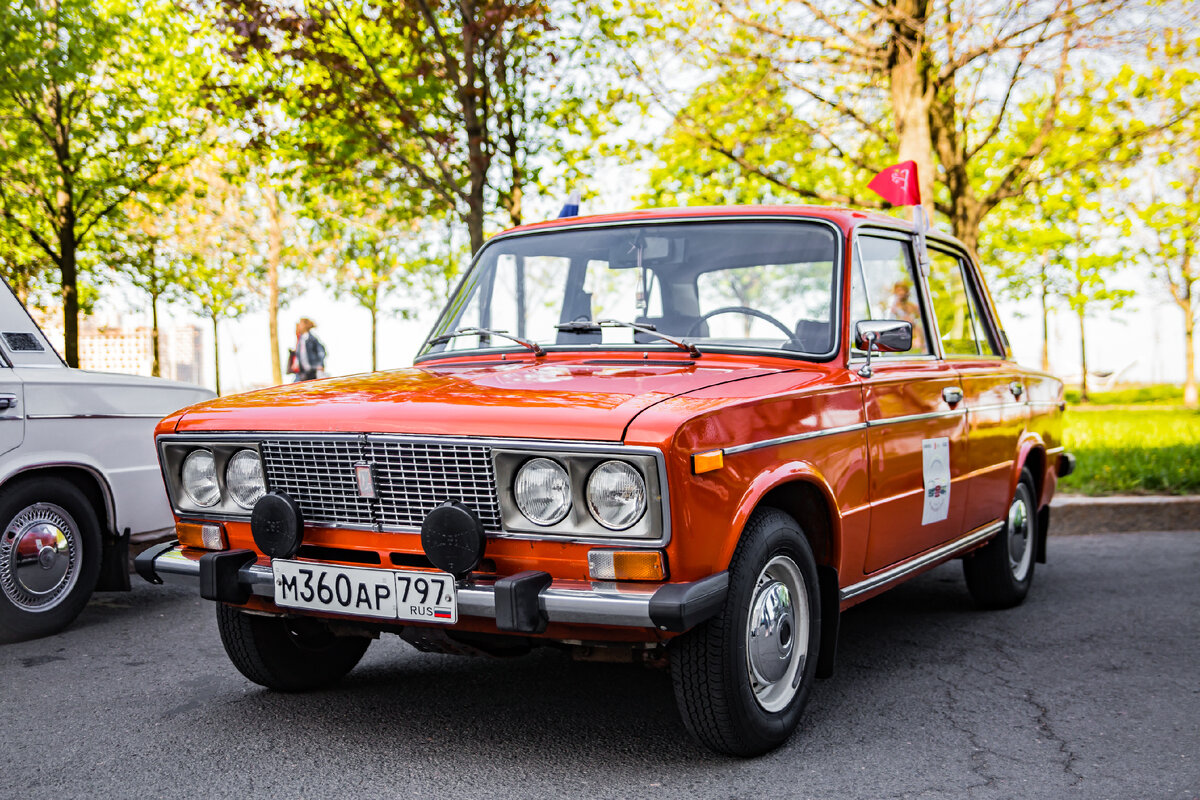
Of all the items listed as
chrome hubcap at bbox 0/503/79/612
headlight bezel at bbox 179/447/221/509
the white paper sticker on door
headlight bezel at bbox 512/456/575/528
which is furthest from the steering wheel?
chrome hubcap at bbox 0/503/79/612

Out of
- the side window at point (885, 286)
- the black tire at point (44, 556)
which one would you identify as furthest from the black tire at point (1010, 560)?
the black tire at point (44, 556)

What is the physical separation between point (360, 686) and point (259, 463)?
120cm

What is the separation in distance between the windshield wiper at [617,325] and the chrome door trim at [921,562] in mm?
1017

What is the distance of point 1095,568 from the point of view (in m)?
6.92

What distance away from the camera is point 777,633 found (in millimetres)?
3506

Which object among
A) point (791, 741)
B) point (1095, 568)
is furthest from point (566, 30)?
point (791, 741)

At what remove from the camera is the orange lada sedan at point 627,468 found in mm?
3055

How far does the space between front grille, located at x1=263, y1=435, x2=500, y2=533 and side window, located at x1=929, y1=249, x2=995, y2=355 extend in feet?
8.95

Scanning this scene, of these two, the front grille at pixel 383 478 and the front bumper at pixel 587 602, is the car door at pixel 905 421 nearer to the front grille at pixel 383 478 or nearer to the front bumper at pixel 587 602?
the front bumper at pixel 587 602

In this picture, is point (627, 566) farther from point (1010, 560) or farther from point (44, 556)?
point (44, 556)

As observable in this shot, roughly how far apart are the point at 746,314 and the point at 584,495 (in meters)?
1.49

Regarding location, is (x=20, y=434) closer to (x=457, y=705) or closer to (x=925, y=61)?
(x=457, y=705)

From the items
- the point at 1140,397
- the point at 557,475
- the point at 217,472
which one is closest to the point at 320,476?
the point at 217,472

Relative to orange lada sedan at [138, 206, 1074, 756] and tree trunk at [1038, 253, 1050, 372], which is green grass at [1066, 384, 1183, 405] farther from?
orange lada sedan at [138, 206, 1074, 756]
